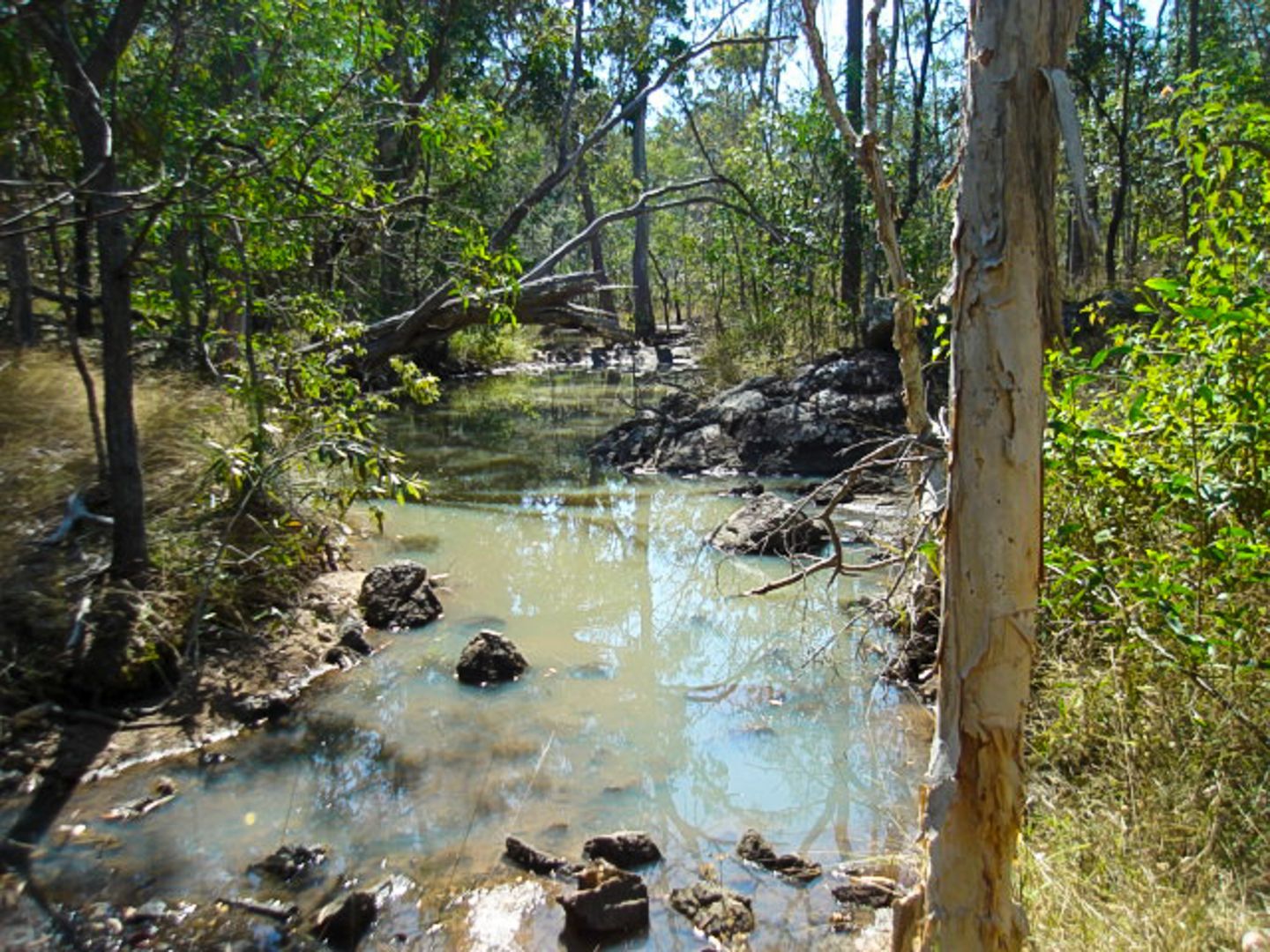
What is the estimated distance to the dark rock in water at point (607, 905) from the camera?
3.63 meters

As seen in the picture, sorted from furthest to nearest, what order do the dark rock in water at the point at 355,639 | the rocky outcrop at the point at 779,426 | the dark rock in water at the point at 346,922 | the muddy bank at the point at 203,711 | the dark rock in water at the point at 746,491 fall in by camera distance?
the rocky outcrop at the point at 779,426
the dark rock in water at the point at 746,491
the dark rock in water at the point at 355,639
the muddy bank at the point at 203,711
the dark rock in water at the point at 346,922

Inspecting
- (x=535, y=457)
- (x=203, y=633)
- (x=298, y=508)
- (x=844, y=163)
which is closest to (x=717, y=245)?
(x=844, y=163)

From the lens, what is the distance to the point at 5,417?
21.0 ft

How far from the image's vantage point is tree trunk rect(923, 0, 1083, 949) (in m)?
2.27

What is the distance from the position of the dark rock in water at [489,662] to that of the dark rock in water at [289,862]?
1.82 m

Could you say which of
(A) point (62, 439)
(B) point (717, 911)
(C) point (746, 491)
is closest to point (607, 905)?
(B) point (717, 911)

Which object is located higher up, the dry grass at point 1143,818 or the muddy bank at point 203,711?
the dry grass at point 1143,818

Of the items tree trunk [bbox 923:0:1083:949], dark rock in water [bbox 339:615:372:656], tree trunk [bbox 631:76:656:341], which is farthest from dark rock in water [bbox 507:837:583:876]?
tree trunk [bbox 631:76:656:341]

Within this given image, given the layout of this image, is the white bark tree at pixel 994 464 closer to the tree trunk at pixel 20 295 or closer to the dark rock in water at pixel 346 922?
the dark rock in water at pixel 346 922

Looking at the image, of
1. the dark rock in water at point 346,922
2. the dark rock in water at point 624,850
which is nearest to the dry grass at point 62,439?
the dark rock in water at point 346,922

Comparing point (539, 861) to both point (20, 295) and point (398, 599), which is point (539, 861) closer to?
point (398, 599)

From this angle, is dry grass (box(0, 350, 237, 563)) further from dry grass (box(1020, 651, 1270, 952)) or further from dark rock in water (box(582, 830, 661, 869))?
dry grass (box(1020, 651, 1270, 952))

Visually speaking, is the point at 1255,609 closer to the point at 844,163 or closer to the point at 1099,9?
the point at 844,163

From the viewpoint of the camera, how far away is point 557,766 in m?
4.97
